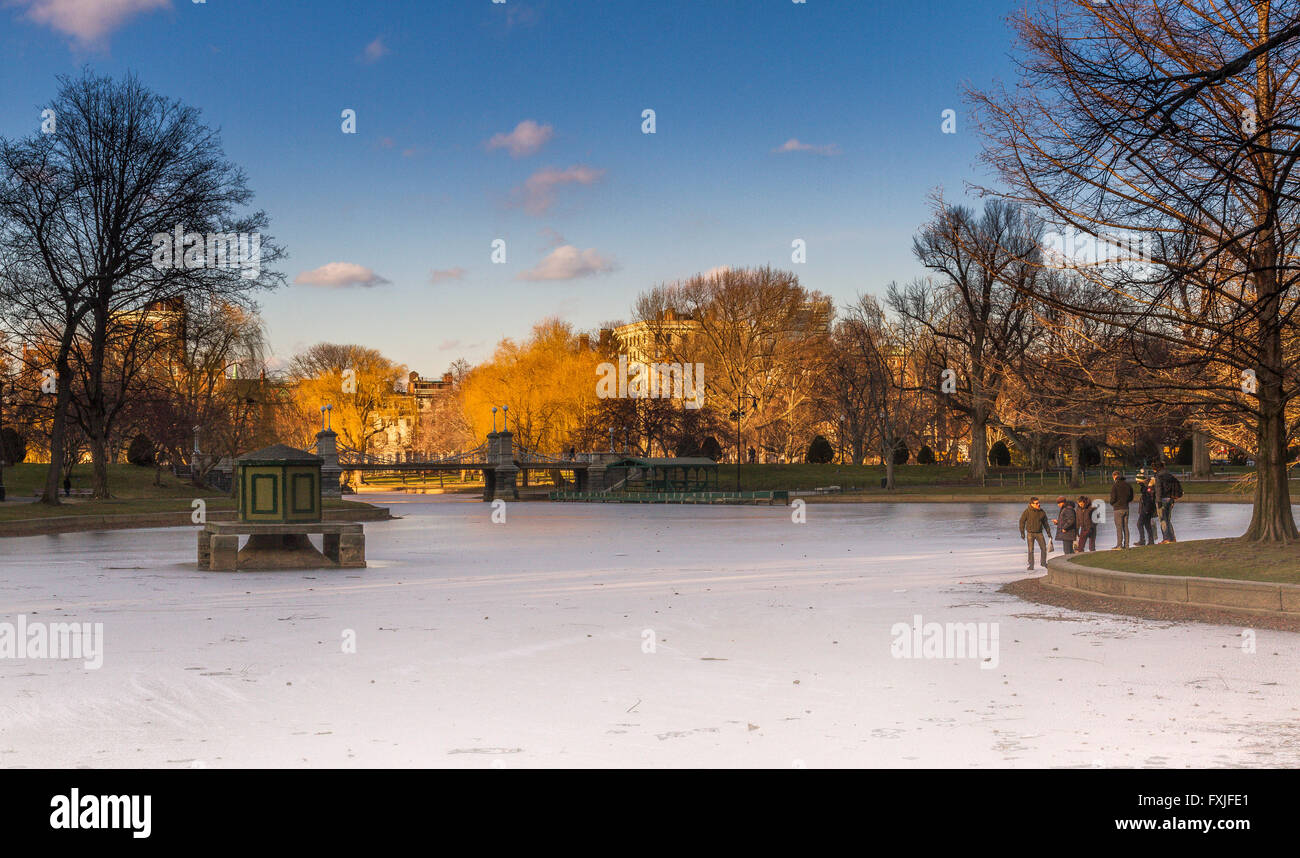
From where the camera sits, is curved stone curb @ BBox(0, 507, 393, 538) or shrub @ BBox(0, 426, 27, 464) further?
shrub @ BBox(0, 426, 27, 464)

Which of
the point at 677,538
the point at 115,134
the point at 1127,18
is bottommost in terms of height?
the point at 677,538

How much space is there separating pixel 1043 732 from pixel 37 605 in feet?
42.9

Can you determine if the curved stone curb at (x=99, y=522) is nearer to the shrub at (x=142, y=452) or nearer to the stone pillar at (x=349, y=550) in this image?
the stone pillar at (x=349, y=550)

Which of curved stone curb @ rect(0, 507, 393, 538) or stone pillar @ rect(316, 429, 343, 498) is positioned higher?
stone pillar @ rect(316, 429, 343, 498)

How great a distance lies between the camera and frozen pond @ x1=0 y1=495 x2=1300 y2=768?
7488 millimetres

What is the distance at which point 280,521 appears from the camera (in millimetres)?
22219

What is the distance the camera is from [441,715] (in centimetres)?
853

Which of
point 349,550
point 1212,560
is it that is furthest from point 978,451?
point 1212,560

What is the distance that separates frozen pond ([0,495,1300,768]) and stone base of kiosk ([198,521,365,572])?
2.98 feet

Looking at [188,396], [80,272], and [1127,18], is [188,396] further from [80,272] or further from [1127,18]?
[1127,18]

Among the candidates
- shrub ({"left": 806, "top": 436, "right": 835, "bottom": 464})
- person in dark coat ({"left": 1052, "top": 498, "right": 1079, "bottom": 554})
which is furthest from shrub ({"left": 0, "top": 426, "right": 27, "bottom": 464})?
person in dark coat ({"left": 1052, "top": 498, "right": 1079, "bottom": 554})

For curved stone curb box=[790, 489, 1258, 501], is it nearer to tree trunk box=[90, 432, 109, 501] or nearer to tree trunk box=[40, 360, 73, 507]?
tree trunk box=[90, 432, 109, 501]

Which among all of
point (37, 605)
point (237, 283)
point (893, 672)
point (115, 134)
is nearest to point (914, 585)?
point (893, 672)

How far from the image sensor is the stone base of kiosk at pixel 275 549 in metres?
21.5
